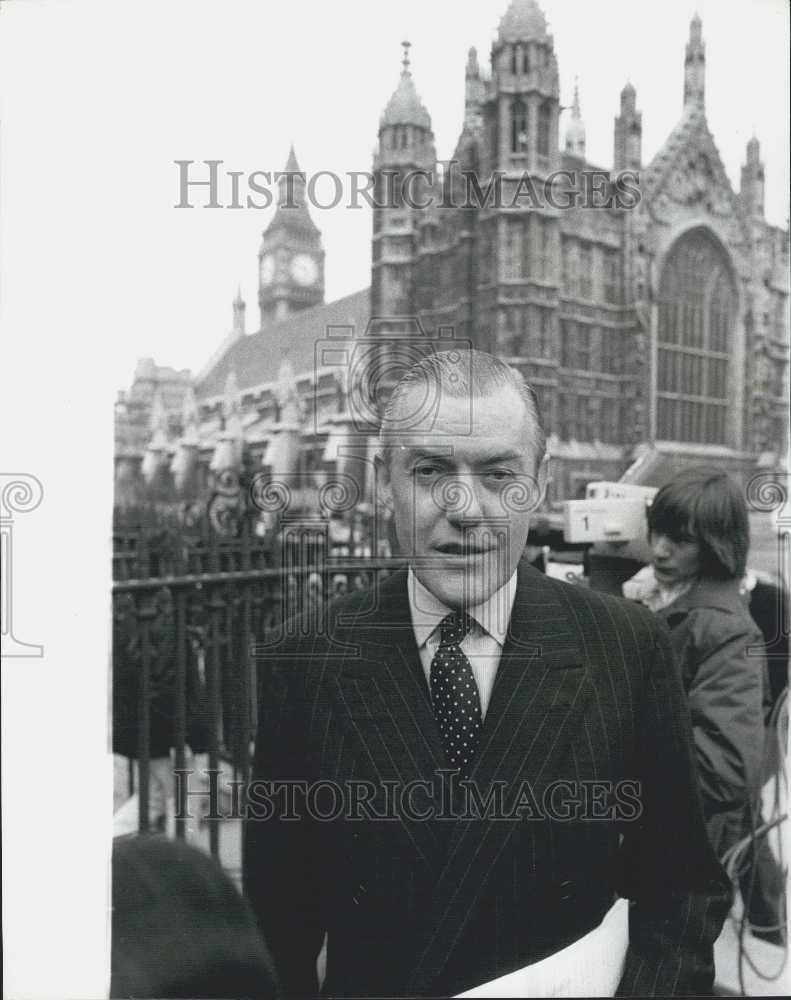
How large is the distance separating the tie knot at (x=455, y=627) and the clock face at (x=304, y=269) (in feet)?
3.22

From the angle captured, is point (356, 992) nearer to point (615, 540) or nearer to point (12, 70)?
point (615, 540)

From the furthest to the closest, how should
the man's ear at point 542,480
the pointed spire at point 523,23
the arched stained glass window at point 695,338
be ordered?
1. the arched stained glass window at point 695,338
2. the pointed spire at point 523,23
3. the man's ear at point 542,480

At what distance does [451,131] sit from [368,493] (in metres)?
0.99

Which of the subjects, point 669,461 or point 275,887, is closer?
point 275,887

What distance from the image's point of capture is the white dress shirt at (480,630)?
1891 mm

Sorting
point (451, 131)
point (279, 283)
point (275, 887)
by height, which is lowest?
point (275, 887)

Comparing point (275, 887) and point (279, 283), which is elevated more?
point (279, 283)

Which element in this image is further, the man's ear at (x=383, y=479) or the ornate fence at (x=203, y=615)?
the ornate fence at (x=203, y=615)

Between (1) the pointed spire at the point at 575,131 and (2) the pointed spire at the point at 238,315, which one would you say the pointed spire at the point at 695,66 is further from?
(2) the pointed spire at the point at 238,315

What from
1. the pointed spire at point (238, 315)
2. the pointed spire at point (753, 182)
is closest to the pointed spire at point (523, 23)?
the pointed spire at point (753, 182)

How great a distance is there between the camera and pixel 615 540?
2.21 m

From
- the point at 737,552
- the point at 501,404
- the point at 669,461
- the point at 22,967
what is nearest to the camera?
the point at 501,404

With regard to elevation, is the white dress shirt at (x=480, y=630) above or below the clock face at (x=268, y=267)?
below

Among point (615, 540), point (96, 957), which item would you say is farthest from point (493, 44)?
point (96, 957)
